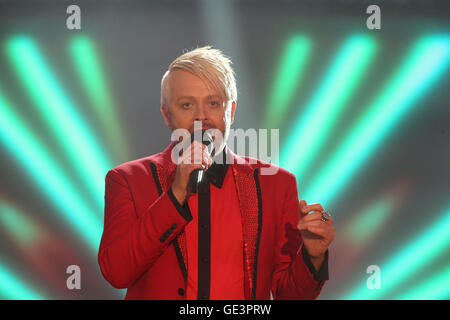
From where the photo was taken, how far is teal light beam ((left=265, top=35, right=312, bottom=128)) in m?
2.06

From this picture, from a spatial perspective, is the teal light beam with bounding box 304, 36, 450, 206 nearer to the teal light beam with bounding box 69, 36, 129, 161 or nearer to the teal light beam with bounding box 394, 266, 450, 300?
the teal light beam with bounding box 394, 266, 450, 300

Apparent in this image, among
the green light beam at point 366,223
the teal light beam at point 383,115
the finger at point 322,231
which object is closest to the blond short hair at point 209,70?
the finger at point 322,231

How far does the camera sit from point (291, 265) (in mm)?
1416

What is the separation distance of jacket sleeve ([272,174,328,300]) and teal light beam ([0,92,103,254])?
36.9 inches

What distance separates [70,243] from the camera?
2.00 m

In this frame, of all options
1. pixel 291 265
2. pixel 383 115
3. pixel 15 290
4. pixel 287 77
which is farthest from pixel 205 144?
pixel 15 290

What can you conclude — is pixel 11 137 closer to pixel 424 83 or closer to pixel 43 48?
pixel 43 48

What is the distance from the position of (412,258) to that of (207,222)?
4.01 feet

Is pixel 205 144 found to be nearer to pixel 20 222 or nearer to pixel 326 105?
pixel 326 105

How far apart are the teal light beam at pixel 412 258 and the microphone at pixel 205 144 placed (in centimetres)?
122

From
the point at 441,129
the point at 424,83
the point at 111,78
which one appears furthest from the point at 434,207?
the point at 111,78

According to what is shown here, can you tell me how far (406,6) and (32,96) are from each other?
1.89 meters

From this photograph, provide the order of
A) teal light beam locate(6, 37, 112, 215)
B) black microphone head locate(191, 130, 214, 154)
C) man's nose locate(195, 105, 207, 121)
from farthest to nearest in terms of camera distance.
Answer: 1. teal light beam locate(6, 37, 112, 215)
2. man's nose locate(195, 105, 207, 121)
3. black microphone head locate(191, 130, 214, 154)

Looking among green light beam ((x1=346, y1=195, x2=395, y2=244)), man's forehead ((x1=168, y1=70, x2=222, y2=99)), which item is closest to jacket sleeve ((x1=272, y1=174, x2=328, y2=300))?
man's forehead ((x1=168, y1=70, x2=222, y2=99))
